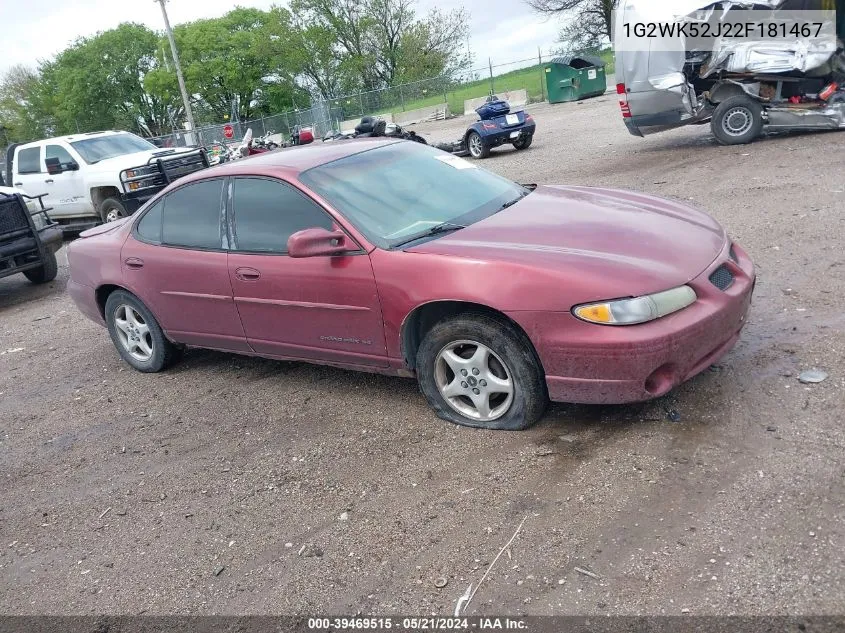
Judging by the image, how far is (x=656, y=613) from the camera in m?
2.72

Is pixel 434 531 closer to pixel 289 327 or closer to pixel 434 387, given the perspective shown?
pixel 434 387

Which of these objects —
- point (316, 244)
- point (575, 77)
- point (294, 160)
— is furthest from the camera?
point (575, 77)

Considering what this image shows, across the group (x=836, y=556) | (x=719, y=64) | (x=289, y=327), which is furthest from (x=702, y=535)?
(x=719, y=64)

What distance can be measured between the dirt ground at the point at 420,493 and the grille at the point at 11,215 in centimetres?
492

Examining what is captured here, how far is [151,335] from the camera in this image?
19.7 feet

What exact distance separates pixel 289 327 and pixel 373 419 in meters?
0.80

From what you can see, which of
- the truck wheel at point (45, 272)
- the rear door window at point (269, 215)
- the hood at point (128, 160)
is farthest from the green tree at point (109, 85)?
the rear door window at point (269, 215)

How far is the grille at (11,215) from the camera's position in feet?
33.2

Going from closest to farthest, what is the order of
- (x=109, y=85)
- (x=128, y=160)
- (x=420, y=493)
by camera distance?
(x=420, y=493)
(x=128, y=160)
(x=109, y=85)

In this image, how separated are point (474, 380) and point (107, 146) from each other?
12.6m

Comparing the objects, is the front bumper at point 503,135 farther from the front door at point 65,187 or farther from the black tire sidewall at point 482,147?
the front door at point 65,187

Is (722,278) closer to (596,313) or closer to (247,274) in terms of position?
(596,313)

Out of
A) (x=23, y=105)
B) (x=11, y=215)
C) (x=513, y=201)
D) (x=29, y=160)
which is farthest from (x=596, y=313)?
(x=23, y=105)

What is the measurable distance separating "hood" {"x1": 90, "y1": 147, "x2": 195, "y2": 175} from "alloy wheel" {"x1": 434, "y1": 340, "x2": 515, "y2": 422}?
10915mm
